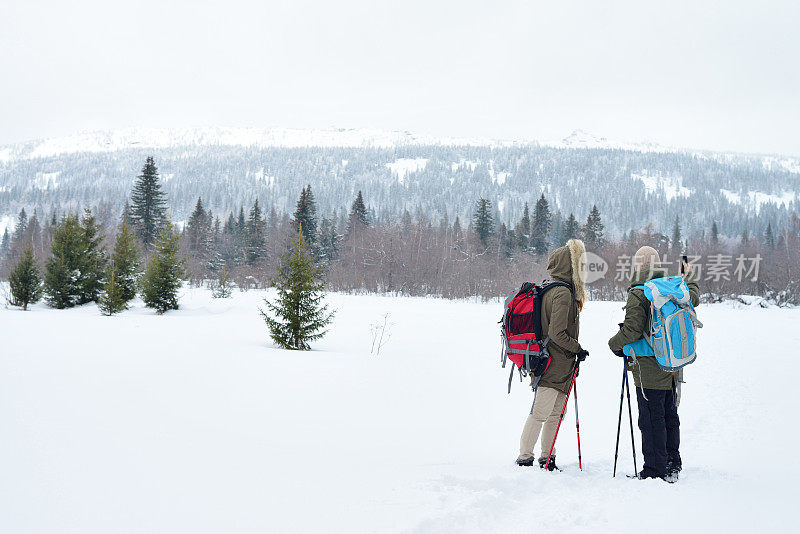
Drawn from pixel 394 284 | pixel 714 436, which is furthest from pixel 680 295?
pixel 394 284

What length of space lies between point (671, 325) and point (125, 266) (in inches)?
788

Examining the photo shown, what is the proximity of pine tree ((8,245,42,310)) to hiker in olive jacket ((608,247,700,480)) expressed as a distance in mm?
21921

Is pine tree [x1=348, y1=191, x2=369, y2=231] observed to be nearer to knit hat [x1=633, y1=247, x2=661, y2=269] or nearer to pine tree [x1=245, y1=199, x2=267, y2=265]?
pine tree [x1=245, y1=199, x2=267, y2=265]

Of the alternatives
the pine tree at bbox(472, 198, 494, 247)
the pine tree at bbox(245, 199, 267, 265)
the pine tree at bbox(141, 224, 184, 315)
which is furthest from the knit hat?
the pine tree at bbox(472, 198, 494, 247)

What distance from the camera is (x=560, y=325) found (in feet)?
12.6

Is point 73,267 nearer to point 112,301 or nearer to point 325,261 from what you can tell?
point 112,301

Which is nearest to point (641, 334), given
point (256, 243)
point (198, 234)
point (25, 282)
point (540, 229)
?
point (25, 282)

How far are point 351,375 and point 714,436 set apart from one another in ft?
16.5

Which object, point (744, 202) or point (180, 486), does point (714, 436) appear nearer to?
point (180, 486)

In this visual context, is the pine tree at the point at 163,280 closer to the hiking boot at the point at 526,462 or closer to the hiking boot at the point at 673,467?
the hiking boot at the point at 526,462

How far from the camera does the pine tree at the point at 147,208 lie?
114 feet

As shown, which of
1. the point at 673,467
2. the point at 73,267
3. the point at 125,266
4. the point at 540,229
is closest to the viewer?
the point at 673,467

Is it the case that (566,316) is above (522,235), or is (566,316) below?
above

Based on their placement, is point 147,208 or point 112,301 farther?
point 147,208
